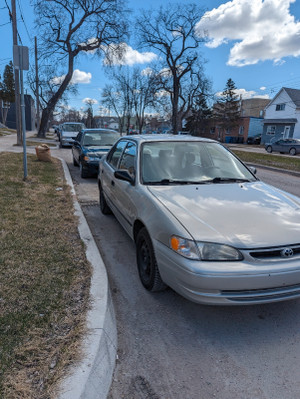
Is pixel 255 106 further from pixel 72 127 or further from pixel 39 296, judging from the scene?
pixel 39 296

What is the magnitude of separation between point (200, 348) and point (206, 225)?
1.00 metres

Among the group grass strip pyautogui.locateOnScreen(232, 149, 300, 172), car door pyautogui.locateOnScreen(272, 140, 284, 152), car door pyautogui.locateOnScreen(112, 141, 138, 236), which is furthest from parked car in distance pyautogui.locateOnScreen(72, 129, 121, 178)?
car door pyautogui.locateOnScreen(272, 140, 284, 152)

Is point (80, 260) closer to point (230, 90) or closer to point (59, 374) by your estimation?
point (59, 374)

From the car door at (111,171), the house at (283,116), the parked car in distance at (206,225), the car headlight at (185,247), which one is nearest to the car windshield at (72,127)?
the car door at (111,171)

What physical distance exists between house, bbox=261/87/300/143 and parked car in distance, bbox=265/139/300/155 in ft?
39.3

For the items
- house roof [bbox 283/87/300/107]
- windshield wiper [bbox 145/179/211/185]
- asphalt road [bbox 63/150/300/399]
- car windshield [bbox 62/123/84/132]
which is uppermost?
house roof [bbox 283/87/300/107]

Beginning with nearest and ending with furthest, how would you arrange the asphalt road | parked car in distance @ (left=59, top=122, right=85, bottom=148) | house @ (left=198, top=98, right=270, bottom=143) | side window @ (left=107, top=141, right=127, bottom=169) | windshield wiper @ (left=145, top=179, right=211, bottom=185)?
the asphalt road < windshield wiper @ (left=145, top=179, right=211, bottom=185) < side window @ (left=107, top=141, right=127, bottom=169) < parked car in distance @ (left=59, top=122, right=85, bottom=148) < house @ (left=198, top=98, right=270, bottom=143)

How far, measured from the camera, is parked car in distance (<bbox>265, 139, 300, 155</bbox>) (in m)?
28.0

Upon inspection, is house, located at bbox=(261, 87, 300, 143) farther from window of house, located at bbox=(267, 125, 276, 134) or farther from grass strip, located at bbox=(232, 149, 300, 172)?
grass strip, located at bbox=(232, 149, 300, 172)

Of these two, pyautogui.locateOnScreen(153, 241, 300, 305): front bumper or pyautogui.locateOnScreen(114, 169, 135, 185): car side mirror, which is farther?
pyautogui.locateOnScreen(114, 169, 135, 185): car side mirror

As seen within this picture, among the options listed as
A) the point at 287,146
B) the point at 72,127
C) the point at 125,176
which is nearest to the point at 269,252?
the point at 125,176

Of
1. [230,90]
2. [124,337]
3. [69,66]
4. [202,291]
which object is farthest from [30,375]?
[230,90]

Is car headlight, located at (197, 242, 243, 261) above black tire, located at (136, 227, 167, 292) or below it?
above

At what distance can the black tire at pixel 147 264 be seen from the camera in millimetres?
2975
